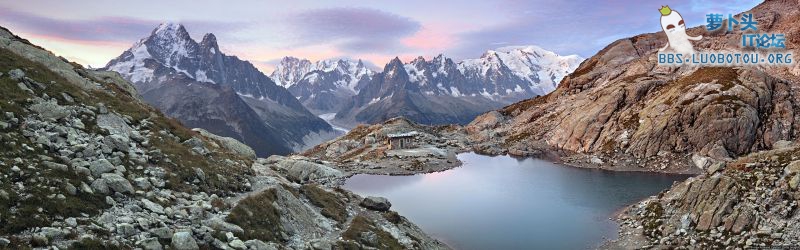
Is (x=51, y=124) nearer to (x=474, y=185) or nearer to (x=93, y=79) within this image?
(x=93, y=79)

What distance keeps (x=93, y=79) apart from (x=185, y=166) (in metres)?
23.9

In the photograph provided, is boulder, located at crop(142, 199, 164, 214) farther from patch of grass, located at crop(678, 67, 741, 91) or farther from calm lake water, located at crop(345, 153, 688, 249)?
patch of grass, located at crop(678, 67, 741, 91)

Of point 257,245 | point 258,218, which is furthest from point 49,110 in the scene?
point 257,245

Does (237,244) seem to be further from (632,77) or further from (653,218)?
(632,77)

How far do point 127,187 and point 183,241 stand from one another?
674 centimetres

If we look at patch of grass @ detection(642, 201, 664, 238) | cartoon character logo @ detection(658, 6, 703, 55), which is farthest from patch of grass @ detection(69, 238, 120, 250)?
cartoon character logo @ detection(658, 6, 703, 55)

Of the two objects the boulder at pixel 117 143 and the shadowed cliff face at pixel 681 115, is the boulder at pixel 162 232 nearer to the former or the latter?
the boulder at pixel 117 143

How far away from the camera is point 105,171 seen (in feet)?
95.3

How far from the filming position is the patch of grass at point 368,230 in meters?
39.0

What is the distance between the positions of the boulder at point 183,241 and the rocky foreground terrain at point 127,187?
2.4 inches

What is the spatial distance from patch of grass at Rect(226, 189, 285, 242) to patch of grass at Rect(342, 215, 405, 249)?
6335 millimetres

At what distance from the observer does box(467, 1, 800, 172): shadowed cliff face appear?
11669 centimetres

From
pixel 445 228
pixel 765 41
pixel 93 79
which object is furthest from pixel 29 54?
pixel 765 41

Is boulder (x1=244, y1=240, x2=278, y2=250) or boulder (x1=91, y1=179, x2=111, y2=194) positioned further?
boulder (x1=244, y1=240, x2=278, y2=250)
